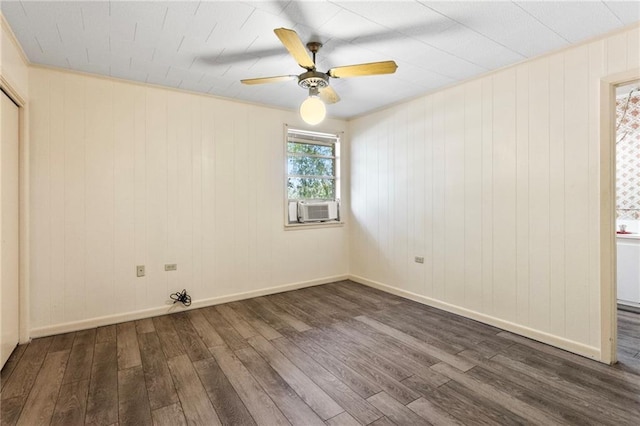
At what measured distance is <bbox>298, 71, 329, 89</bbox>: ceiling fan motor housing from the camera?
2340 mm

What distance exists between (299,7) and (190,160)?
222 cm

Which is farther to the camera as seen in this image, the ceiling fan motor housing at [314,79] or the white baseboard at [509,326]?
the white baseboard at [509,326]

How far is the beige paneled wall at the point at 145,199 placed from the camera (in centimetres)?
291

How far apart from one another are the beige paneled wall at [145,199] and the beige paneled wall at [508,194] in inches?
63.1

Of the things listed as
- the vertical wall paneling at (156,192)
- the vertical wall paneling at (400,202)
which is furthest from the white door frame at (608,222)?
the vertical wall paneling at (156,192)

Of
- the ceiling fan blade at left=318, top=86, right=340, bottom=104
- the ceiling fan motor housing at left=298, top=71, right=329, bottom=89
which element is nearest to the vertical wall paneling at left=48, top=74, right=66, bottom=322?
the ceiling fan motor housing at left=298, top=71, right=329, bottom=89

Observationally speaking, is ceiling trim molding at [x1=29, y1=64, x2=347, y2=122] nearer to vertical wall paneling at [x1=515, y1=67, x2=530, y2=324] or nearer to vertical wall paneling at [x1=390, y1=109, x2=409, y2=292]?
vertical wall paneling at [x1=390, y1=109, x2=409, y2=292]

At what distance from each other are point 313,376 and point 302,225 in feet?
7.99

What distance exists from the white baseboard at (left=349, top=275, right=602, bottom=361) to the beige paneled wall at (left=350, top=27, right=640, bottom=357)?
0.4 inches

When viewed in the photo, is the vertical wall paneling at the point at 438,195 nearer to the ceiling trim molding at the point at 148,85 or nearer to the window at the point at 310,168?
the window at the point at 310,168

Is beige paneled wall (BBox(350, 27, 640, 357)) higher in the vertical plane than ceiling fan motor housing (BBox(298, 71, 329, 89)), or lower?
lower

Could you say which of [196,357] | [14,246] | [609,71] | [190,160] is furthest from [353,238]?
[14,246]

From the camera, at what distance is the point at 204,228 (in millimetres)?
3693

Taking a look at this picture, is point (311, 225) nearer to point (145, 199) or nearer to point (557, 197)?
point (145, 199)
